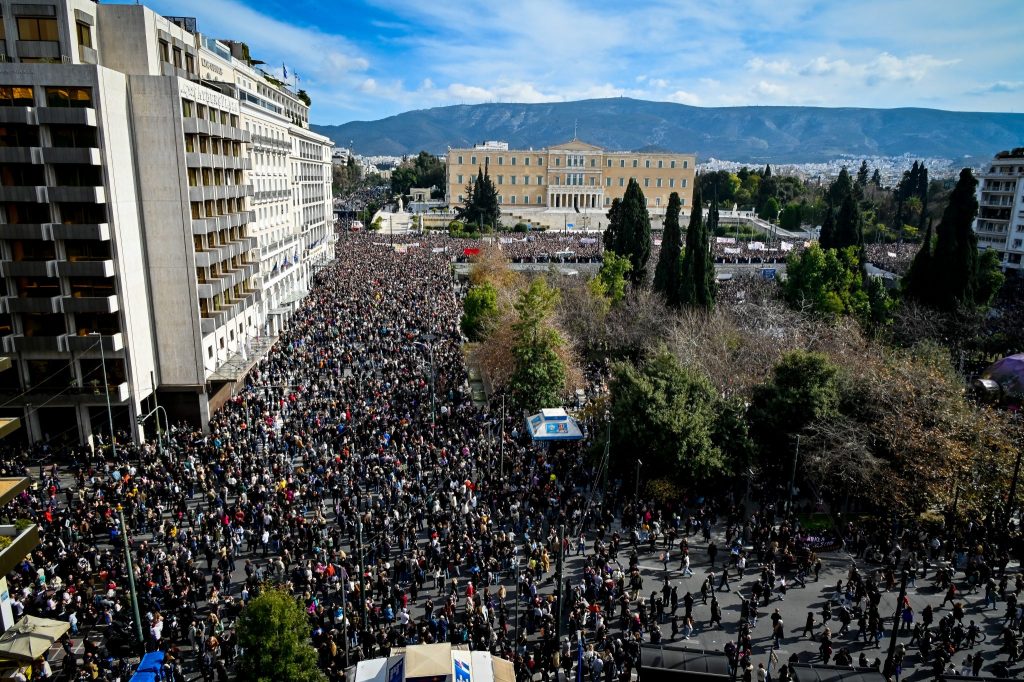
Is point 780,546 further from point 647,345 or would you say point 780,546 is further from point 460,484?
point 647,345

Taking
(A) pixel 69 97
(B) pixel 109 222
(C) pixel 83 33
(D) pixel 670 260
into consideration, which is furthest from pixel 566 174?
(A) pixel 69 97

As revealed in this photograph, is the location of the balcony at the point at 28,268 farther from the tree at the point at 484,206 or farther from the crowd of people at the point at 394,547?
the tree at the point at 484,206

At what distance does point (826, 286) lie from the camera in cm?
3975

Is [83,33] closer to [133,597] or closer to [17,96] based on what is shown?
[17,96]

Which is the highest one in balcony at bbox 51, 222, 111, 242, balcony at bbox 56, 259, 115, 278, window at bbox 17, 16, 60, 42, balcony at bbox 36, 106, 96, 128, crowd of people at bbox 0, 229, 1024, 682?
window at bbox 17, 16, 60, 42

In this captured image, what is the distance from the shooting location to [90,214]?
23672 millimetres

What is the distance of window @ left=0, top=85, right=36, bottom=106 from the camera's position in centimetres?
2227

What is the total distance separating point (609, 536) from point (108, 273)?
63.2 ft

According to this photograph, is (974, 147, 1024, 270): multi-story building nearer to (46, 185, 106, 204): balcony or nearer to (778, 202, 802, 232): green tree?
(778, 202, 802, 232): green tree

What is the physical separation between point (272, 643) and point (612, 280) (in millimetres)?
34149

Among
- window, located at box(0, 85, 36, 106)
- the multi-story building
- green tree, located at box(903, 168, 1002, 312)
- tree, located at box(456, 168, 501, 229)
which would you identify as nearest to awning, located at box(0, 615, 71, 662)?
window, located at box(0, 85, 36, 106)

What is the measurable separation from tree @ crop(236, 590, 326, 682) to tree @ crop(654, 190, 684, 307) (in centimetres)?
3085

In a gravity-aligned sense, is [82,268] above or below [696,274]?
above

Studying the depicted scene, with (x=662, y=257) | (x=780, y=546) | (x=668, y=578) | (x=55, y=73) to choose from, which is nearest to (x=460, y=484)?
(x=668, y=578)
